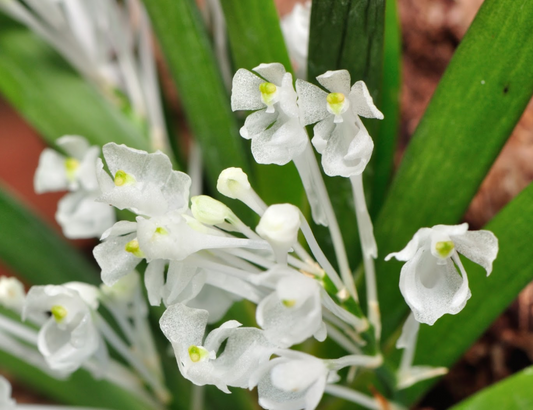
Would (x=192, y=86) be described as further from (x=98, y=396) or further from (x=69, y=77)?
(x=98, y=396)

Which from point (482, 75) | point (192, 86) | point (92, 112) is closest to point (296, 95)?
point (482, 75)

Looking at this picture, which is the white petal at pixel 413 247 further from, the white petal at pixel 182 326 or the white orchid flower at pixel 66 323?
→ the white orchid flower at pixel 66 323

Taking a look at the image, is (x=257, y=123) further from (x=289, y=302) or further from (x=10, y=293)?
(x=10, y=293)

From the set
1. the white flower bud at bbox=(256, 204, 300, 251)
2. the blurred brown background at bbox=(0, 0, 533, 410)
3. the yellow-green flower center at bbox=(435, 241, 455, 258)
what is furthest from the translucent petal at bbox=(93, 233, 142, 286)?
the blurred brown background at bbox=(0, 0, 533, 410)

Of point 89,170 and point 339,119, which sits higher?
point 339,119

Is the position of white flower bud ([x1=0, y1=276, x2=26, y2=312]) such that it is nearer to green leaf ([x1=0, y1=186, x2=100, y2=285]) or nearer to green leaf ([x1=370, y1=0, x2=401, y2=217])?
green leaf ([x1=0, y1=186, x2=100, y2=285])

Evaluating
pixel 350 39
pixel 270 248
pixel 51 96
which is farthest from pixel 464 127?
pixel 51 96
